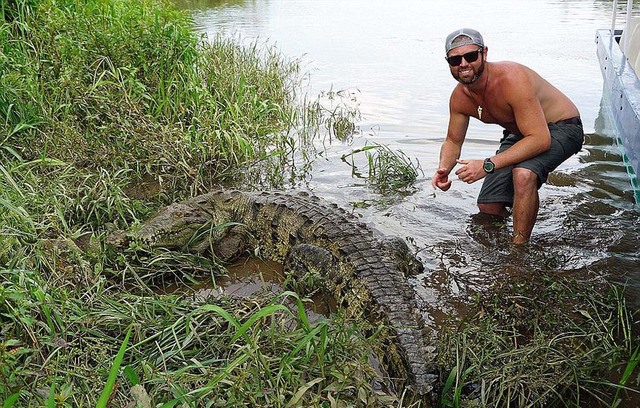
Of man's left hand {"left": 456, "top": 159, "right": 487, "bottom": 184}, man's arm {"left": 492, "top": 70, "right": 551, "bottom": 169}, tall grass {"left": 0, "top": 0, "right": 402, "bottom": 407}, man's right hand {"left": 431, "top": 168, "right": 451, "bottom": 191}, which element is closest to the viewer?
tall grass {"left": 0, "top": 0, "right": 402, "bottom": 407}

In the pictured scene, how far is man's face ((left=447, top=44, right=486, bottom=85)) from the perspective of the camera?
3912 millimetres

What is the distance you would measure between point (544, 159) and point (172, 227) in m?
2.68

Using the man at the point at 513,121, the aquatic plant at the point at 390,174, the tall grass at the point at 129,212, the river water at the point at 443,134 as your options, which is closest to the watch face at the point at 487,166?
the man at the point at 513,121

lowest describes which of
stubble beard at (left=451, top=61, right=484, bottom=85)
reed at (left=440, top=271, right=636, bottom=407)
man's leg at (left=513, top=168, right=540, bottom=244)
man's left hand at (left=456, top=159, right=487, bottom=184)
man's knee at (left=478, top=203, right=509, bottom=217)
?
reed at (left=440, top=271, right=636, bottom=407)

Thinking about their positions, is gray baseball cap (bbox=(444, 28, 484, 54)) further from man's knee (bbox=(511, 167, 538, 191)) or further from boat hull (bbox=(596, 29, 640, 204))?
boat hull (bbox=(596, 29, 640, 204))

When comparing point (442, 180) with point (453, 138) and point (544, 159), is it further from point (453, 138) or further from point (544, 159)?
point (544, 159)

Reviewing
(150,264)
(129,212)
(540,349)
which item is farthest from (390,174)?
(540,349)

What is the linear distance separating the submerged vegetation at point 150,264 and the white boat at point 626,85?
4.92ft

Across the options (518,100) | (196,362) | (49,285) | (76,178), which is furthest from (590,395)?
(76,178)

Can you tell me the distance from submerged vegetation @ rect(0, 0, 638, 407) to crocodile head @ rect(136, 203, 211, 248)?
155mm

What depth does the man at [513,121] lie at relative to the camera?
3.96 m

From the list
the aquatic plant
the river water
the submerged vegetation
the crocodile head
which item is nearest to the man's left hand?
the river water

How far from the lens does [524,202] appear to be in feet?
13.9

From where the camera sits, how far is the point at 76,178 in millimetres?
4562
